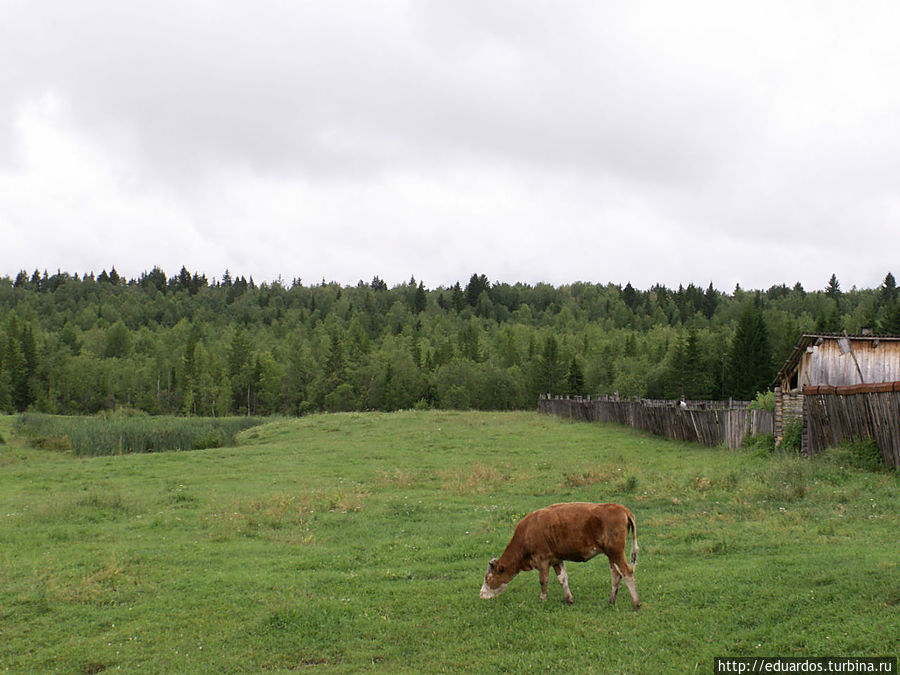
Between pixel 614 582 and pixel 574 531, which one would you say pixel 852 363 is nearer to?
pixel 614 582

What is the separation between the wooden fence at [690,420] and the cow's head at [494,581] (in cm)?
2107

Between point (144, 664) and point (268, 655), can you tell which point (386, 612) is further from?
point (144, 664)

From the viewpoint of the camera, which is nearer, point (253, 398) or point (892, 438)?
point (892, 438)

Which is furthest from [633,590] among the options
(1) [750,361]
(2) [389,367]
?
(2) [389,367]

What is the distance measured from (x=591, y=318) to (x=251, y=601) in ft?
614

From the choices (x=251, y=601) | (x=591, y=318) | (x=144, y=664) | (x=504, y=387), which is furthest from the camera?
(x=591, y=318)

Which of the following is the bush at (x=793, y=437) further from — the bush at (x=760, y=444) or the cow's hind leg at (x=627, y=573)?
the cow's hind leg at (x=627, y=573)

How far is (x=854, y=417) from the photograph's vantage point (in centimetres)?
1970

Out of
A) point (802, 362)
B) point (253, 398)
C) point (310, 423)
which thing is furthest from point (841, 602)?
point (253, 398)

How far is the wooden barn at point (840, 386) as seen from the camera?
18359mm

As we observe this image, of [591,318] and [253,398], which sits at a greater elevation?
[591,318]

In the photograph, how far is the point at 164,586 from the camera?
11.9m

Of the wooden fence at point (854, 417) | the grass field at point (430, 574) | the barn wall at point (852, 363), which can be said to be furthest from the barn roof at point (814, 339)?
the grass field at point (430, 574)

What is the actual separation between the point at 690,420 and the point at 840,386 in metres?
12.4
